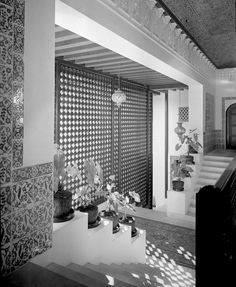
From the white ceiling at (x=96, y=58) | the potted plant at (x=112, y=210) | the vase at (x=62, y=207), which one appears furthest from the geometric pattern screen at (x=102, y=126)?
the vase at (x=62, y=207)

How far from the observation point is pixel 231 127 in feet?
33.4

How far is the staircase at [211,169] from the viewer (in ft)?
25.7

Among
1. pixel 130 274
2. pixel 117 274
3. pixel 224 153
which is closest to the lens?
pixel 117 274

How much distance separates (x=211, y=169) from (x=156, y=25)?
17.7 feet

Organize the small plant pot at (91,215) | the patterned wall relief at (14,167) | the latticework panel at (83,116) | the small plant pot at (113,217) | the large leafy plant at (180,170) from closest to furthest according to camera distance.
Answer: the patterned wall relief at (14,167) < the small plant pot at (91,215) < the small plant pot at (113,217) < the latticework panel at (83,116) < the large leafy plant at (180,170)

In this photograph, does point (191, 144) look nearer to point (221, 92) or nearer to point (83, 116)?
point (221, 92)

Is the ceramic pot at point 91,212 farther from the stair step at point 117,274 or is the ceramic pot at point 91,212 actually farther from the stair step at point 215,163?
the stair step at point 215,163

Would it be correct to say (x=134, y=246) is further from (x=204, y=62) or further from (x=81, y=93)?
(x=204, y=62)

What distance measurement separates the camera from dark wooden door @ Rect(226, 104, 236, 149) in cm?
1002

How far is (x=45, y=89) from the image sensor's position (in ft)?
6.93

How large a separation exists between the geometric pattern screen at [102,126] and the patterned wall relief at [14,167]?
3655 mm

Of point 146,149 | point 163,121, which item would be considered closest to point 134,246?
point 146,149

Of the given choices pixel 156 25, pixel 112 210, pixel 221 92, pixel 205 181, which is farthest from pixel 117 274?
pixel 221 92

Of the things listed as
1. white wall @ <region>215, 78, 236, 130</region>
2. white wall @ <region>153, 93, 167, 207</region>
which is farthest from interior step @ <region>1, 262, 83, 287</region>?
white wall @ <region>153, 93, 167, 207</region>
